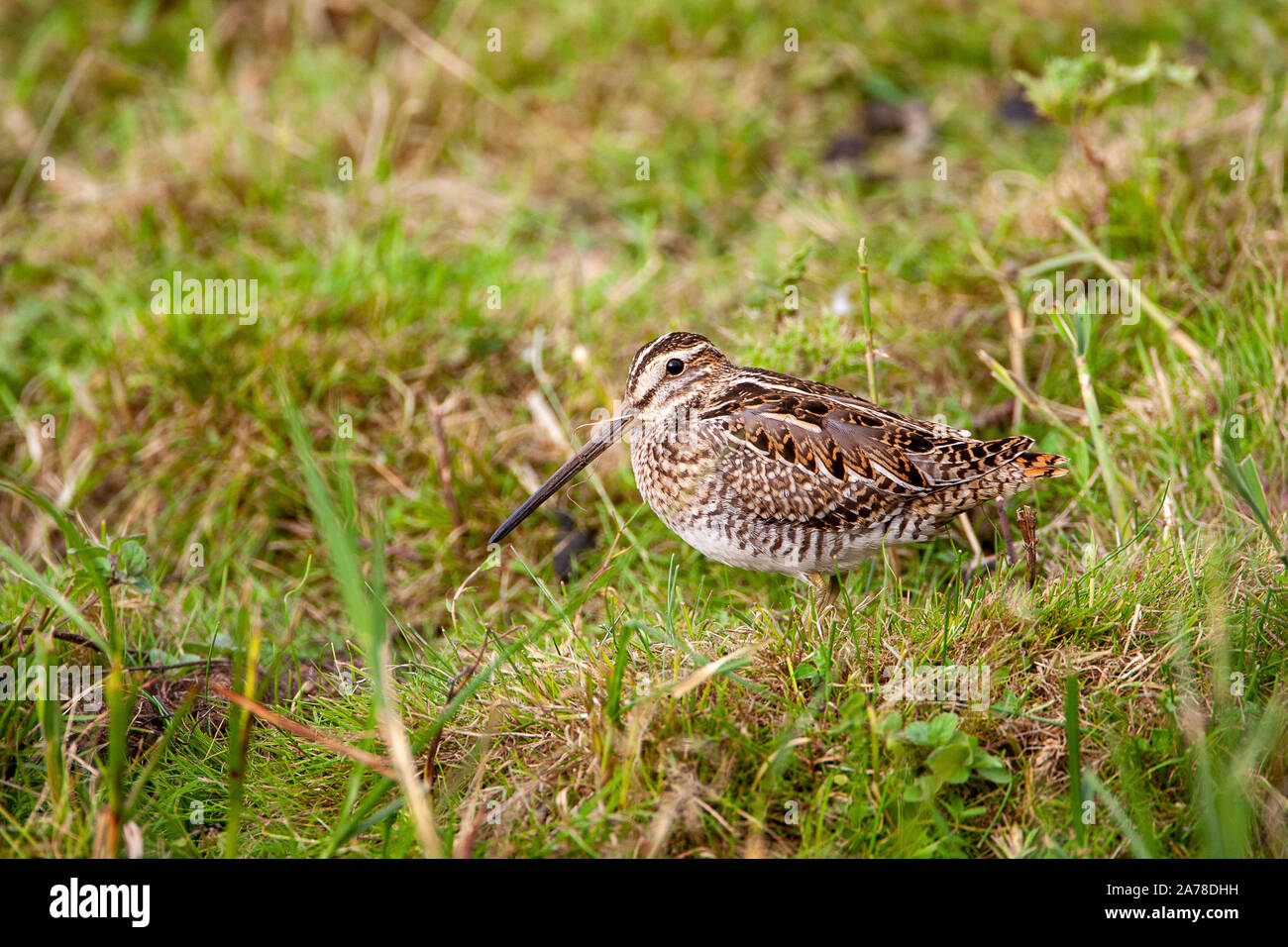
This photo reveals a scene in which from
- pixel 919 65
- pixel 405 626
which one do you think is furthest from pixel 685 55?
pixel 405 626

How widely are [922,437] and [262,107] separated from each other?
4543 millimetres

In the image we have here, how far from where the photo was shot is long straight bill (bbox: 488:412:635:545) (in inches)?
153

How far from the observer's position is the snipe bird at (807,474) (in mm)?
3646

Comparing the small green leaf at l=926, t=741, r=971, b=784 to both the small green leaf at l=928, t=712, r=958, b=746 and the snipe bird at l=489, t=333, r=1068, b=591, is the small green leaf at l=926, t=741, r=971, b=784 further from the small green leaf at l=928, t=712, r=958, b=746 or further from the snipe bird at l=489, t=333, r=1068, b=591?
the snipe bird at l=489, t=333, r=1068, b=591

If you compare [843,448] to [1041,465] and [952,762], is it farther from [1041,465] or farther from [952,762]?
[952,762]

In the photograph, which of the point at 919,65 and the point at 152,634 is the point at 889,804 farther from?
the point at 919,65

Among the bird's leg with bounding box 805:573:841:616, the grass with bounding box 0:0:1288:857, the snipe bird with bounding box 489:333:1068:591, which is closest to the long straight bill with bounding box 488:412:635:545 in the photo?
the snipe bird with bounding box 489:333:1068:591

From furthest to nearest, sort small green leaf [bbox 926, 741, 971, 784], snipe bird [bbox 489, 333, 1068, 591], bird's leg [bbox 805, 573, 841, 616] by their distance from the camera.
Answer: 1. bird's leg [bbox 805, 573, 841, 616]
2. snipe bird [bbox 489, 333, 1068, 591]
3. small green leaf [bbox 926, 741, 971, 784]

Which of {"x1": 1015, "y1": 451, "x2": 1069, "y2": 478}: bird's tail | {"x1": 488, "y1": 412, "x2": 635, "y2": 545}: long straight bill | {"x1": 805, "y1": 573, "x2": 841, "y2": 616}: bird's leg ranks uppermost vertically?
{"x1": 488, "y1": 412, "x2": 635, "y2": 545}: long straight bill

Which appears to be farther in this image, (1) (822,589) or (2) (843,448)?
(1) (822,589)

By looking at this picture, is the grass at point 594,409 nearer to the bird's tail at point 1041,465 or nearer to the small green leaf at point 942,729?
the small green leaf at point 942,729

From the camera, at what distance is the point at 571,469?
3979 millimetres

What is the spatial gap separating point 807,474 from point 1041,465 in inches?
27.9

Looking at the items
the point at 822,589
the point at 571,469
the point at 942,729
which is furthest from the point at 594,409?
the point at 942,729
